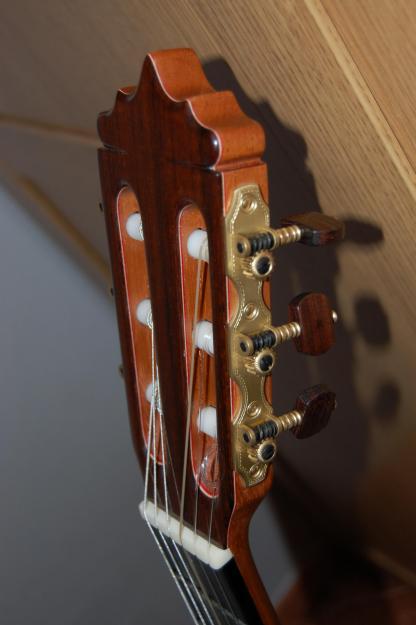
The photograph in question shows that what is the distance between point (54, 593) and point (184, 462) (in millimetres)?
1156

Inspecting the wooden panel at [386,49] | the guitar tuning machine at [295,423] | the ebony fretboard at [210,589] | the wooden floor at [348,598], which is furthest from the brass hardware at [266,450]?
the wooden floor at [348,598]

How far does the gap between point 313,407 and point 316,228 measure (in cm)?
14

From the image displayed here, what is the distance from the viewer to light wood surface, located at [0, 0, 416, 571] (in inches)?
18.5

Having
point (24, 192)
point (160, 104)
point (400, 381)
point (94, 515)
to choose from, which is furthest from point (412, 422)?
point (94, 515)

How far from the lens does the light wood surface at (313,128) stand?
0.47 meters

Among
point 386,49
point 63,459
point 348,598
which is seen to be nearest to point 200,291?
point 386,49

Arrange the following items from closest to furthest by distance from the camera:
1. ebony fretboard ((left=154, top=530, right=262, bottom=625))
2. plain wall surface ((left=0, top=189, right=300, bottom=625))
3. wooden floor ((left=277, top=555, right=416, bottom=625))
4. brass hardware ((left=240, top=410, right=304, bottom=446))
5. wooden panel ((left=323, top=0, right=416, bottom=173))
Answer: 1. wooden panel ((left=323, top=0, right=416, bottom=173))
2. brass hardware ((left=240, top=410, right=304, bottom=446))
3. ebony fretboard ((left=154, top=530, right=262, bottom=625))
4. plain wall surface ((left=0, top=189, right=300, bottom=625))
5. wooden floor ((left=277, top=555, right=416, bottom=625))

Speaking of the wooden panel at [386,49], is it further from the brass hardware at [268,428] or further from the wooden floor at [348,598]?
the wooden floor at [348,598]

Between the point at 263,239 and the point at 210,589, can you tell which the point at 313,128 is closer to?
the point at 263,239

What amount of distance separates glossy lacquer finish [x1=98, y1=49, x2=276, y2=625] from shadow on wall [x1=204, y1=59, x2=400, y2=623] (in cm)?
9

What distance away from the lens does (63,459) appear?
5.32 feet

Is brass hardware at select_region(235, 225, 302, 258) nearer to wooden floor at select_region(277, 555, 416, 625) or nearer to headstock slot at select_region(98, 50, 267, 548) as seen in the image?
headstock slot at select_region(98, 50, 267, 548)

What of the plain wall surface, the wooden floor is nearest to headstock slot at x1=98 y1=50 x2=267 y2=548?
the plain wall surface

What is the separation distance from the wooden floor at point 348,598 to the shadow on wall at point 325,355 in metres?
0.15
